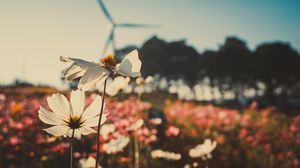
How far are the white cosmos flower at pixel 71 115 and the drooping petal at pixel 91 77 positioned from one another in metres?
0.09

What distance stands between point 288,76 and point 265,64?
3115 mm

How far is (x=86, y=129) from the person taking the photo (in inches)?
42.8

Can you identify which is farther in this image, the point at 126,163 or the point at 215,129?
the point at 215,129

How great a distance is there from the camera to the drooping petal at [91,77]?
1.00m

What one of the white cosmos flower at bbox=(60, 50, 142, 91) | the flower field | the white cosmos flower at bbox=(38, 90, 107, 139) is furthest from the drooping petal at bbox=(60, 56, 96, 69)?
the flower field

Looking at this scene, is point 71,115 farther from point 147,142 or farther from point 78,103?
point 147,142

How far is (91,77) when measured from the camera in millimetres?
1008

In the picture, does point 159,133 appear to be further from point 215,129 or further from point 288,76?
point 288,76

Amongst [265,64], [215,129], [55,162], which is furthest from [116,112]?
[265,64]

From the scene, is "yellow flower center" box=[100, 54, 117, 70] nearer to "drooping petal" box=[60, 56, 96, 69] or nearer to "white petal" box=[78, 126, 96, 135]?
"drooping petal" box=[60, 56, 96, 69]

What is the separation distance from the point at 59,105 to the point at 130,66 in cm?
30

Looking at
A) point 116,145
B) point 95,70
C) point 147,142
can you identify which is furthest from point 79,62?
point 147,142

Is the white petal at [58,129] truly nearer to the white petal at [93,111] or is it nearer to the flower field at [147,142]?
the white petal at [93,111]

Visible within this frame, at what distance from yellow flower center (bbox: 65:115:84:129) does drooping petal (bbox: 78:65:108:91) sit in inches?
5.4
